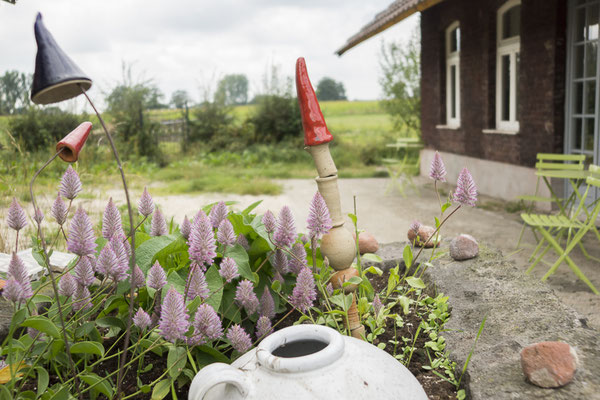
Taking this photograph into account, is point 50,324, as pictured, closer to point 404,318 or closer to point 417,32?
point 404,318

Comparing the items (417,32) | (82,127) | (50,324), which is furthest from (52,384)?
(417,32)

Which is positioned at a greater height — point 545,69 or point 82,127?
point 545,69

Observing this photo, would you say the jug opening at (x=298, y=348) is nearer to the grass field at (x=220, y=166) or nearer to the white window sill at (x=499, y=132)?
the white window sill at (x=499, y=132)

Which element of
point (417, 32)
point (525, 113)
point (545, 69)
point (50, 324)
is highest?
point (417, 32)

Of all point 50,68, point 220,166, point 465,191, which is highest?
point 50,68

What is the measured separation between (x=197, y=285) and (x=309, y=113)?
69cm

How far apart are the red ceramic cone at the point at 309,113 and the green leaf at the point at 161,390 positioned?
0.90 metres

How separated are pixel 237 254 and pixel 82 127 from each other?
0.74 meters

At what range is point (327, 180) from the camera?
6.50 feet

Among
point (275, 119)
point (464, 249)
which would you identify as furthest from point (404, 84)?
point (464, 249)

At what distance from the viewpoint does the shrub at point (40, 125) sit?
1477 centimetres

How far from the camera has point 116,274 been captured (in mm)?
1656

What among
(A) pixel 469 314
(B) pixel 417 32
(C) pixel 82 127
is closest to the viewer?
(C) pixel 82 127

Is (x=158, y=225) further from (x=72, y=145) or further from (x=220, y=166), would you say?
(x=220, y=166)
